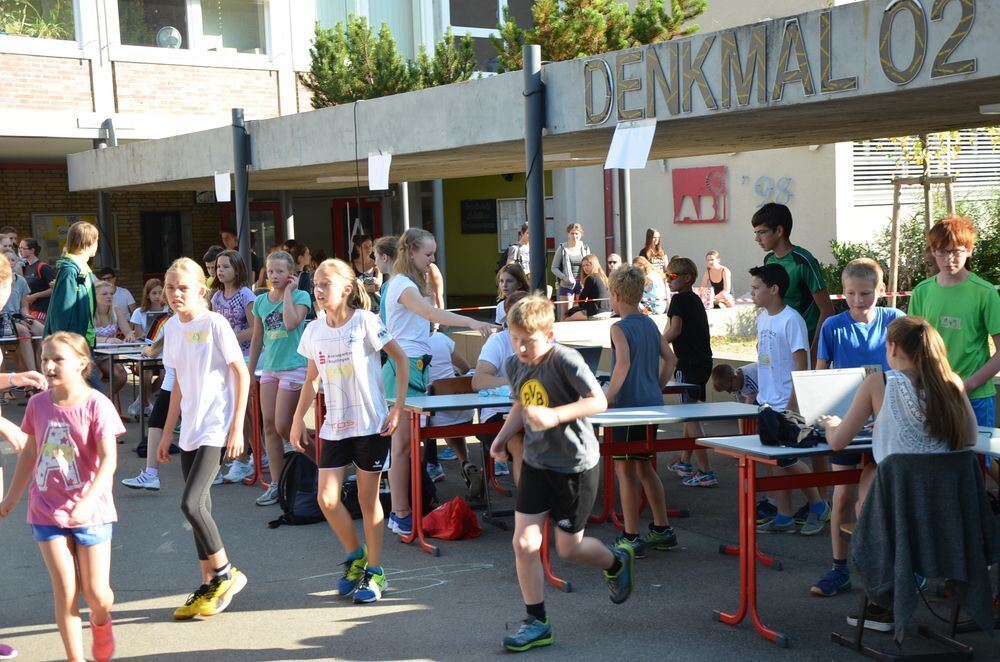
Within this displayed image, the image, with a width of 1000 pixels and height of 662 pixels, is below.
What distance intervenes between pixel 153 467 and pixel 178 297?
11.8 ft

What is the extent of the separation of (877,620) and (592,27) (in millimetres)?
14149

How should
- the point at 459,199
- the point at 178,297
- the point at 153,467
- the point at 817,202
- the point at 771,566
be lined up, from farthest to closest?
the point at 459,199 < the point at 817,202 < the point at 153,467 < the point at 771,566 < the point at 178,297

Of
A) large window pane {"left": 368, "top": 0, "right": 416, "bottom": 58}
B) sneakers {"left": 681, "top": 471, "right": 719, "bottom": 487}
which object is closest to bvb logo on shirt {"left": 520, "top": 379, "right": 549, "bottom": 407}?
sneakers {"left": 681, "top": 471, "right": 719, "bottom": 487}

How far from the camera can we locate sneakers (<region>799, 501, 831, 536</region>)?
6930 mm

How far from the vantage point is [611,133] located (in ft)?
28.9

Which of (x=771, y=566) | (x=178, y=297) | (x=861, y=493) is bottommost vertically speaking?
(x=771, y=566)

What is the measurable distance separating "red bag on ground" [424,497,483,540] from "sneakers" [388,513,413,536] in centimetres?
12

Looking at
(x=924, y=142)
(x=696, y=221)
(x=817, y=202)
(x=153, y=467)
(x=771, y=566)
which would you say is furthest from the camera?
(x=696, y=221)

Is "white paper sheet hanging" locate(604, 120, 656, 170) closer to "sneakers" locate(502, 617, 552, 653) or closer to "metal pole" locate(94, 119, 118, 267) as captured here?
"sneakers" locate(502, 617, 552, 653)

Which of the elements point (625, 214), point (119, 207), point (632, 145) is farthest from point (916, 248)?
point (119, 207)

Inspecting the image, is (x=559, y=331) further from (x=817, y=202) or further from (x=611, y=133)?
(x=817, y=202)

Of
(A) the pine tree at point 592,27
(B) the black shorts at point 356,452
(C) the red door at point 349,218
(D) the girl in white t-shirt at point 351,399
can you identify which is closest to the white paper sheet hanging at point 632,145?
(D) the girl in white t-shirt at point 351,399

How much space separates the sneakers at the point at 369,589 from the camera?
5.77m

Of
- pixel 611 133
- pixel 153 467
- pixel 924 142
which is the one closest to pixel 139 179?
pixel 153 467
